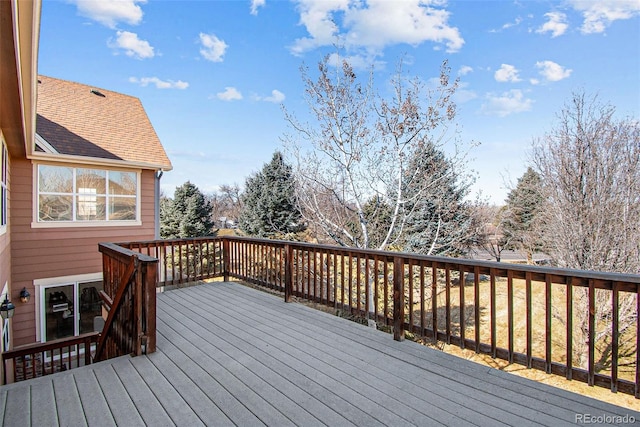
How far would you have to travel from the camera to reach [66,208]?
6.77 m

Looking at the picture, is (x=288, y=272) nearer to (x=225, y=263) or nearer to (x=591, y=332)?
(x=225, y=263)

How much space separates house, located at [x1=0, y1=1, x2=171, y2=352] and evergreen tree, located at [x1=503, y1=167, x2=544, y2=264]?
31.9 ft

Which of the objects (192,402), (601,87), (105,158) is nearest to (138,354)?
(192,402)

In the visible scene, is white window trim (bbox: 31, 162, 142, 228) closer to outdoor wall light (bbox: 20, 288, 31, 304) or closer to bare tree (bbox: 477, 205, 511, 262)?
outdoor wall light (bbox: 20, 288, 31, 304)

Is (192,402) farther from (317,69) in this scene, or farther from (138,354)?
(317,69)

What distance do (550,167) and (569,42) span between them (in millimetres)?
3556

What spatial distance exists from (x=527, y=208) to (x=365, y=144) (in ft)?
19.2

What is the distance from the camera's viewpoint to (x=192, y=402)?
7.19 ft

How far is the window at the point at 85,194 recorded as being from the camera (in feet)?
21.5

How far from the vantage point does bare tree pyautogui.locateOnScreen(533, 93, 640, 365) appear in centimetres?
619

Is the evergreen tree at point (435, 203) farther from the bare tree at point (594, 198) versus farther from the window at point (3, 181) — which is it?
the window at point (3, 181)

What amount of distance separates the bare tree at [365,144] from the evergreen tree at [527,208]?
2.28m

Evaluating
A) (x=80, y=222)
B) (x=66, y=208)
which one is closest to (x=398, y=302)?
(x=80, y=222)

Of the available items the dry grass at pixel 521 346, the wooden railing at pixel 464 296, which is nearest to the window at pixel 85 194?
the wooden railing at pixel 464 296
